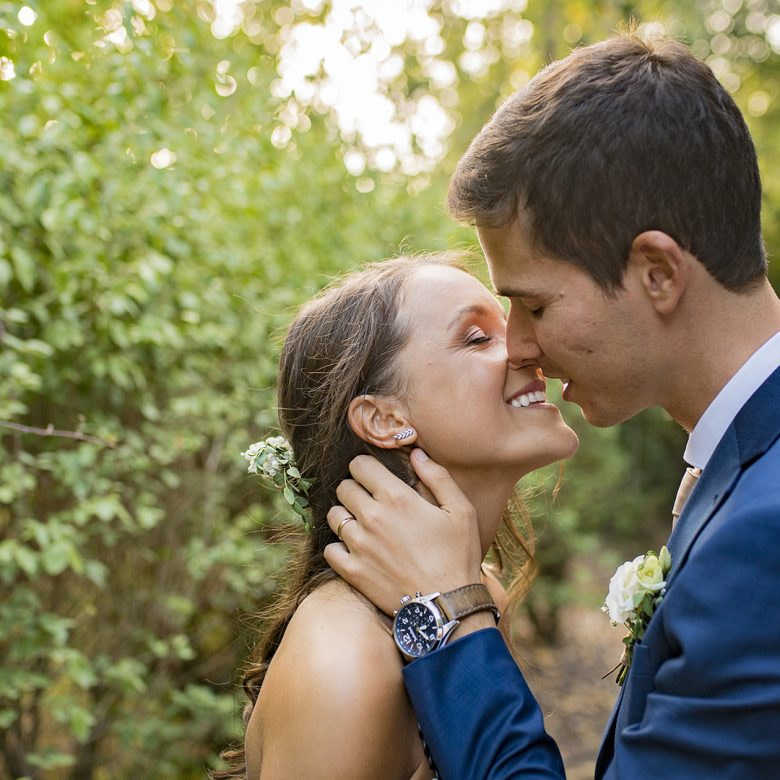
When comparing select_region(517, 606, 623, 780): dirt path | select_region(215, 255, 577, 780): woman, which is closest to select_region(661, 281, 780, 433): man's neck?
select_region(215, 255, 577, 780): woman

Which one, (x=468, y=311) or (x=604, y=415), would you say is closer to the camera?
(x=604, y=415)

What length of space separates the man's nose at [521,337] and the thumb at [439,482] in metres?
0.37

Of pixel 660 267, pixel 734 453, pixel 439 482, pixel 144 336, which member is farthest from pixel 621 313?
pixel 144 336

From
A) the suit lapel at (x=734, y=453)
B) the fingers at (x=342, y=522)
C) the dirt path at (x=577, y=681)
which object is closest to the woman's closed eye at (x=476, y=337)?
the fingers at (x=342, y=522)

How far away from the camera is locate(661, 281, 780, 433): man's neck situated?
2117mm

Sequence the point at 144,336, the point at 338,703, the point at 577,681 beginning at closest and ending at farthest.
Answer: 1. the point at 338,703
2. the point at 144,336
3. the point at 577,681

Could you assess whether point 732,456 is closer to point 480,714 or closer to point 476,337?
point 480,714

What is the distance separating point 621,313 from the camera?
2191 mm

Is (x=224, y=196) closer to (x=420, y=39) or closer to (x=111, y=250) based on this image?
(x=111, y=250)

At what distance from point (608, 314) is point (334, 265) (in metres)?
3.33

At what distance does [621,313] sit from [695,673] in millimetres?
837

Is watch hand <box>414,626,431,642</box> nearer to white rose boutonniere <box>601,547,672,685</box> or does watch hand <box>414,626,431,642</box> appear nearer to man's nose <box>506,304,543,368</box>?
white rose boutonniere <box>601,547,672,685</box>

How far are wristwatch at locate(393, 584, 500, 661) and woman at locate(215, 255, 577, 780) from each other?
0.09 metres

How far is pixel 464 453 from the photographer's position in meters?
2.58
